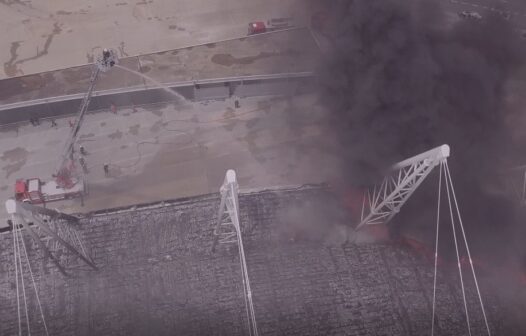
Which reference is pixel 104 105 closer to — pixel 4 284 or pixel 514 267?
pixel 4 284

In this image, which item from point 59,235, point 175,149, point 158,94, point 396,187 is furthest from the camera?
point 158,94

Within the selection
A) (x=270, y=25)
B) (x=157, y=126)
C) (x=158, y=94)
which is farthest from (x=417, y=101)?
(x=270, y=25)

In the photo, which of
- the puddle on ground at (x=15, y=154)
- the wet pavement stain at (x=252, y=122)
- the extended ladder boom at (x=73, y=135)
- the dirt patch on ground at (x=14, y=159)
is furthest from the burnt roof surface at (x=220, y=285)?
the wet pavement stain at (x=252, y=122)

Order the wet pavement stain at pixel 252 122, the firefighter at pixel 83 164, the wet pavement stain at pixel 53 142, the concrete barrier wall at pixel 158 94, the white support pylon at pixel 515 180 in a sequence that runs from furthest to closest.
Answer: the wet pavement stain at pixel 252 122 < the wet pavement stain at pixel 53 142 < the concrete barrier wall at pixel 158 94 < the firefighter at pixel 83 164 < the white support pylon at pixel 515 180

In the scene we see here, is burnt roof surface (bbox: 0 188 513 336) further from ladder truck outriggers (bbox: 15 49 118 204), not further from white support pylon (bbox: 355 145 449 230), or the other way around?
ladder truck outriggers (bbox: 15 49 118 204)

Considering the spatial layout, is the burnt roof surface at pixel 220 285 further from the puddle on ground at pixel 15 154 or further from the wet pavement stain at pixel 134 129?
the wet pavement stain at pixel 134 129

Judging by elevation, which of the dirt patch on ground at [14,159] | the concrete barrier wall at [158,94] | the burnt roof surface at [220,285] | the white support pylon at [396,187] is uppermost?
the concrete barrier wall at [158,94]

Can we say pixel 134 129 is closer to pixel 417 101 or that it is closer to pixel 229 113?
pixel 229 113

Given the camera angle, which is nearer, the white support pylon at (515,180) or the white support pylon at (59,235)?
the white support pylon at (59,235)

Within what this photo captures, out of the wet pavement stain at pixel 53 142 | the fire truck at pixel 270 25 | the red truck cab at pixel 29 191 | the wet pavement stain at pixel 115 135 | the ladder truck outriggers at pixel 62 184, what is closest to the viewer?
the red truck cab at pixel 29 191
